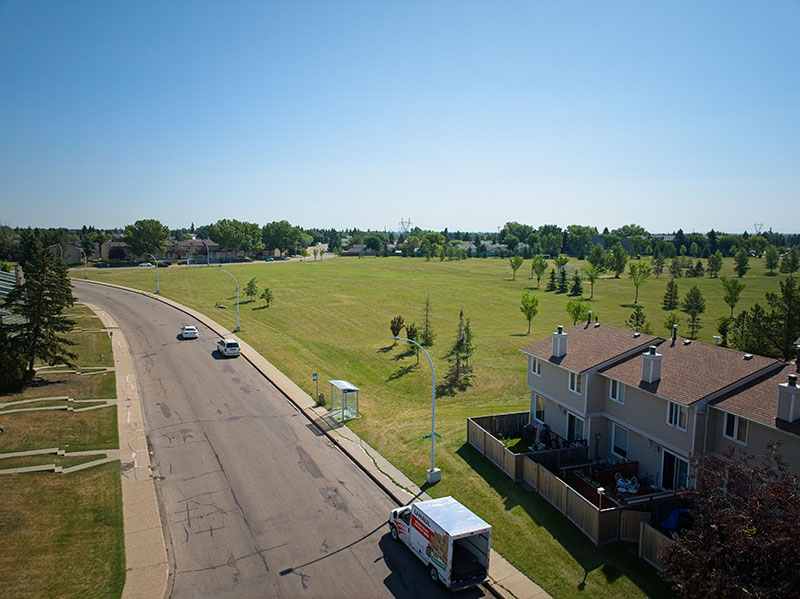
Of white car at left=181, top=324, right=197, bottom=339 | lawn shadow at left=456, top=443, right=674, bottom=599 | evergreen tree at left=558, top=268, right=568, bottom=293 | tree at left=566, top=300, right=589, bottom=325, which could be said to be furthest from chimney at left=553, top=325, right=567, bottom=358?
evergreen tree at left=558, top=268, right=568, bottom=293

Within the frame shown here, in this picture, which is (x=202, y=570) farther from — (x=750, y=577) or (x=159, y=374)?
(x=159, y=374)

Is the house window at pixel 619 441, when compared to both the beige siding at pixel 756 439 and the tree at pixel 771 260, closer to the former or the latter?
the beige siding at pixel 756 439

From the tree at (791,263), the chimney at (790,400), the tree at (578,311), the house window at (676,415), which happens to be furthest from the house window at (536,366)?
the tree at (791,263)

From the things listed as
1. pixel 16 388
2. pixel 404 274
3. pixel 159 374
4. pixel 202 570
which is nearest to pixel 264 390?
pixel 159 374

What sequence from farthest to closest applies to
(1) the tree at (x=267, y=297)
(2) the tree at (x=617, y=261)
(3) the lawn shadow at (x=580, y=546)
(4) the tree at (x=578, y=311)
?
(2) the tree at (x=617, y=261) < (1) the tree at (x=267, y=297) < (4) the tree at (x=578, y=311) < (3) the lawn shadow at (x=580, y=546)

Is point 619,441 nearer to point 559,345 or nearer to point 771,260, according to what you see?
point 559,345

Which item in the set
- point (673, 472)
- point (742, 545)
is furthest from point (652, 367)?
point (742, 545)

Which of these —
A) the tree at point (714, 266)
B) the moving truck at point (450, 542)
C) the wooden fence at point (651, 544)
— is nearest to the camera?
the moving truck at point (450, 542)
